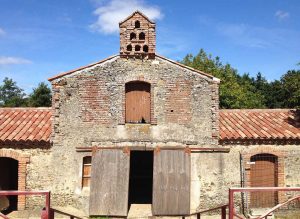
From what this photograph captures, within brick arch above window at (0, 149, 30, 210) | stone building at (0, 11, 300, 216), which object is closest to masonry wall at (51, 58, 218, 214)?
stone building at (0, 11, 300, 216)

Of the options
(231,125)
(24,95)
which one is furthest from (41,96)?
(231,125)

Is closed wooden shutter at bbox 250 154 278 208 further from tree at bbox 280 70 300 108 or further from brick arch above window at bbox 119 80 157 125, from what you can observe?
brick arch above window at bbox 119 80 157 125

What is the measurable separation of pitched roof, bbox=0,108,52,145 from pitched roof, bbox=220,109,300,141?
7273 millimetres

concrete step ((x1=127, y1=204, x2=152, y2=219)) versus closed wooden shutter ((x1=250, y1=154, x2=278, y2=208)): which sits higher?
closed wooden shutter ((x1=250, y1=154, x2=278, y2=208))

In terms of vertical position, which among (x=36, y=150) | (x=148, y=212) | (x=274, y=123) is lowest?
(x=148, y=212)

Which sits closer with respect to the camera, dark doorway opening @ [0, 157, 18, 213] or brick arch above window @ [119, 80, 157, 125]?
brick arch above window @ [119, 80, 157, 125]

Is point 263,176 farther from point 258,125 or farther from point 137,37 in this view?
point 137,37

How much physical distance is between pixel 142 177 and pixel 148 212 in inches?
179

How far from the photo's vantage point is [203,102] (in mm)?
13289

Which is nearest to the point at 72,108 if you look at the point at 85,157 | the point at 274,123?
the point at 85,157

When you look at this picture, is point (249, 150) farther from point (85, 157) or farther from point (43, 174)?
point (43, 174)

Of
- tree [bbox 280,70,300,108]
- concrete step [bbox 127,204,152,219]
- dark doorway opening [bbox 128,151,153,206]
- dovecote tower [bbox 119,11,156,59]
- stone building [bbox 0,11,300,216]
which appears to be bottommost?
concrete step [bbox 127,204,152,219]

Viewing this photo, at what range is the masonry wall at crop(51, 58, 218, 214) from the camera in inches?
514

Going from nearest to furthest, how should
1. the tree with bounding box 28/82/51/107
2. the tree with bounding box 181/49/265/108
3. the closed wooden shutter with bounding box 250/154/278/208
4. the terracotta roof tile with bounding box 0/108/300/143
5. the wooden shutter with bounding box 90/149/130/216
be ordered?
the wooden shutter with bounding box 90/149/130/216
the terracotta roof tile with bounding box 0/108/300/143
the closed wooden shutter with bounding box 250/154/278/208
the tree with bounding box 181/49/265/108
the tree with bounding box 28/82/51/107
